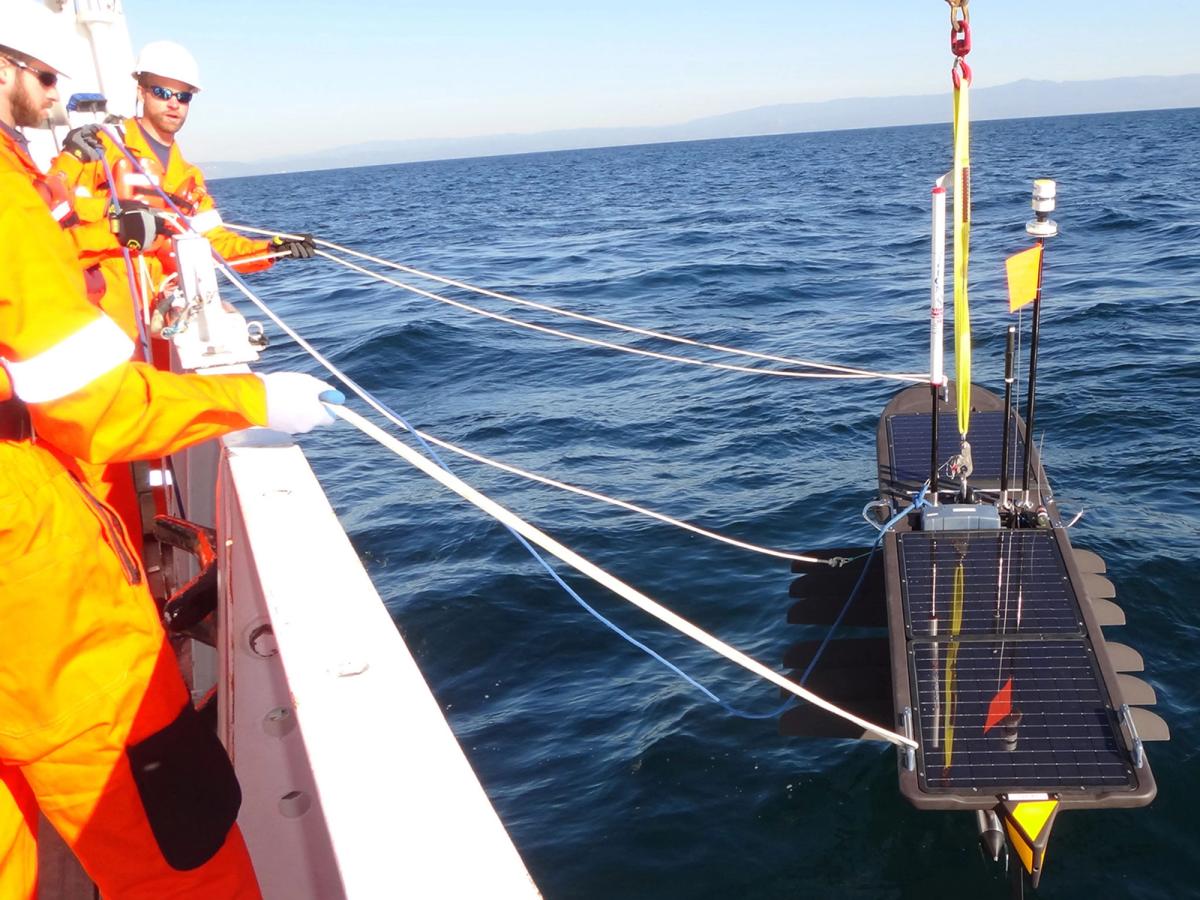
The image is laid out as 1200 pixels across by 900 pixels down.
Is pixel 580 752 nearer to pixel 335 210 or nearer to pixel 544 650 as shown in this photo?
pixel 544 650

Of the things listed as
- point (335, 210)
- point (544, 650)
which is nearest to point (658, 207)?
point (335, 210)

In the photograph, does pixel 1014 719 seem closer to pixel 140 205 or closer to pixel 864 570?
pixel 864 570

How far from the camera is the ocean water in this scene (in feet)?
16.2

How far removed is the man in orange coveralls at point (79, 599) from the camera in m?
2.14

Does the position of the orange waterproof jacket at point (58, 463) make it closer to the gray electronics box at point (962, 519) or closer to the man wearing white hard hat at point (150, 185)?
the man wearing white hard hat at point (150, 185)

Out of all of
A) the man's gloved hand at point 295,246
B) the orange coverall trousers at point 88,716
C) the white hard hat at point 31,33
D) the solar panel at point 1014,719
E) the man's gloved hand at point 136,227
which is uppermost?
the white hard hat at point 31,33

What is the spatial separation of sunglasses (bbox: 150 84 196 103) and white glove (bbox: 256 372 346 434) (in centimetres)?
345

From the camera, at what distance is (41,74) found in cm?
245

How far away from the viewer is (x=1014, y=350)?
16.1 feet

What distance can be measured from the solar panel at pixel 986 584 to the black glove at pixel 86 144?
4074mm

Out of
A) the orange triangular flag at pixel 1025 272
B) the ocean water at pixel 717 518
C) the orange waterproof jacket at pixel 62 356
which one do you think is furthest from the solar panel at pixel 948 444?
the orange waterproof jacket at pixel 62 356

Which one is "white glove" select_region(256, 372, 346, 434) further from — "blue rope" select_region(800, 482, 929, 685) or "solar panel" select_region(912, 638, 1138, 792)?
"blue rope" select_region(800, 482, 929, 685)

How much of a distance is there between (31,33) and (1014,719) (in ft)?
13.6

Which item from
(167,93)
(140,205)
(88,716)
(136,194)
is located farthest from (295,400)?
(167,93)
